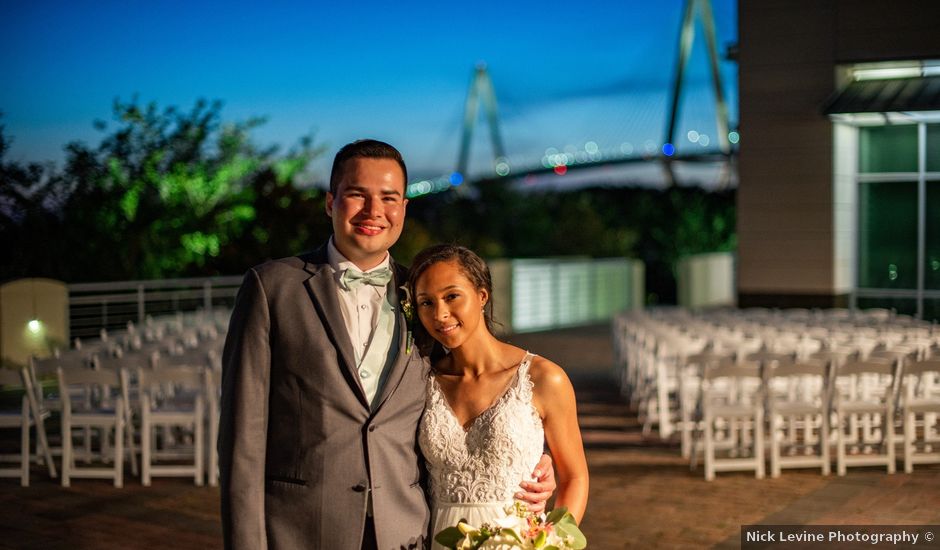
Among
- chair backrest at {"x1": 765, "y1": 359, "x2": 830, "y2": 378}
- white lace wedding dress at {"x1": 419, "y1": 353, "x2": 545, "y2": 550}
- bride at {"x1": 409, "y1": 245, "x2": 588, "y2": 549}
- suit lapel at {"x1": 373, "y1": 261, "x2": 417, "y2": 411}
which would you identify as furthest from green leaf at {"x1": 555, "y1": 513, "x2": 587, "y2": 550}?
chair backrest at {"x1": 765, "y1": 359, "x2": 830, "y2": 378}

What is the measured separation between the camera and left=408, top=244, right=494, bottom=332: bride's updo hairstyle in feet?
8.95

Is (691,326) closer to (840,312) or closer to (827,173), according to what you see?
(840,312)

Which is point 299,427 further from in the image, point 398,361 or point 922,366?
point 922,366

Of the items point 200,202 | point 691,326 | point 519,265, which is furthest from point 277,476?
point 200,202

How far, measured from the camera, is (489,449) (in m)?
2.86

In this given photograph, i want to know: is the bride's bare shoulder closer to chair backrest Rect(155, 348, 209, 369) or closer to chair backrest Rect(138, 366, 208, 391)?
chair backrest Rect(138, 366, 208, 391)

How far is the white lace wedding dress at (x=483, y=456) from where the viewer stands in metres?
2.83

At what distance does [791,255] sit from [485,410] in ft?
46.1

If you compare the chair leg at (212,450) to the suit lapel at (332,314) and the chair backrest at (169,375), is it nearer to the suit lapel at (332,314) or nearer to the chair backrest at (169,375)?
the chair backrest at (169,375)

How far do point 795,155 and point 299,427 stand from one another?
47.9ft

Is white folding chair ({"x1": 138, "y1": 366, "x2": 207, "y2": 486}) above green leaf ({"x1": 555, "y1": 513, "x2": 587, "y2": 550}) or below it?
below

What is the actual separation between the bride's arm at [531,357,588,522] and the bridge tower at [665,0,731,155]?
35.7 m

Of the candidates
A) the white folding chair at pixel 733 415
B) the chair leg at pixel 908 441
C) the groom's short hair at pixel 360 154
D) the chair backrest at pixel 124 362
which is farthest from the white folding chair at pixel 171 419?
the chair leg at pixel 908 441

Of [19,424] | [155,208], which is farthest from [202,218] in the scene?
[19,424]
